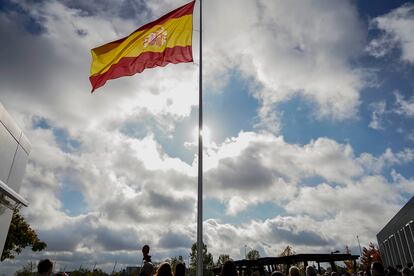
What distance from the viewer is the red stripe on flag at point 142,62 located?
1134cm

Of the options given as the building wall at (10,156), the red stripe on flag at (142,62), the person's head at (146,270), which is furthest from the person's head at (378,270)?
the building wall at (10,156)

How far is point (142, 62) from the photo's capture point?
11727 mm

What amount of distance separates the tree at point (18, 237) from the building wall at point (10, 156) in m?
8.00

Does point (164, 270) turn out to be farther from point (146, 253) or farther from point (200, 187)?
point (200, 187)

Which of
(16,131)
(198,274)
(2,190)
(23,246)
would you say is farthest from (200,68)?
(23,246)

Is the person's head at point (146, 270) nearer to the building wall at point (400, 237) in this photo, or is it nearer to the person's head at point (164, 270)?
the person's head at point (164, 270)

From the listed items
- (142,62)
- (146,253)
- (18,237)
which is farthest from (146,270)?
(18,237)

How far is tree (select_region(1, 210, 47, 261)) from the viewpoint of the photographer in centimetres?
2211

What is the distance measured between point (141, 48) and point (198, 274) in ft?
25.5

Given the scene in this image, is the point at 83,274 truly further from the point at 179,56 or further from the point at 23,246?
the point at 179,56

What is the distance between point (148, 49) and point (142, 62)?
51cm

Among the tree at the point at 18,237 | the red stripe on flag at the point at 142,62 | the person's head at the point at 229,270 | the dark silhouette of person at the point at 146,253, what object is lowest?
the person's head at the point at 229,270

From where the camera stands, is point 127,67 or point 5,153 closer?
point 127,67

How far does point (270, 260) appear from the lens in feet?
62.8
